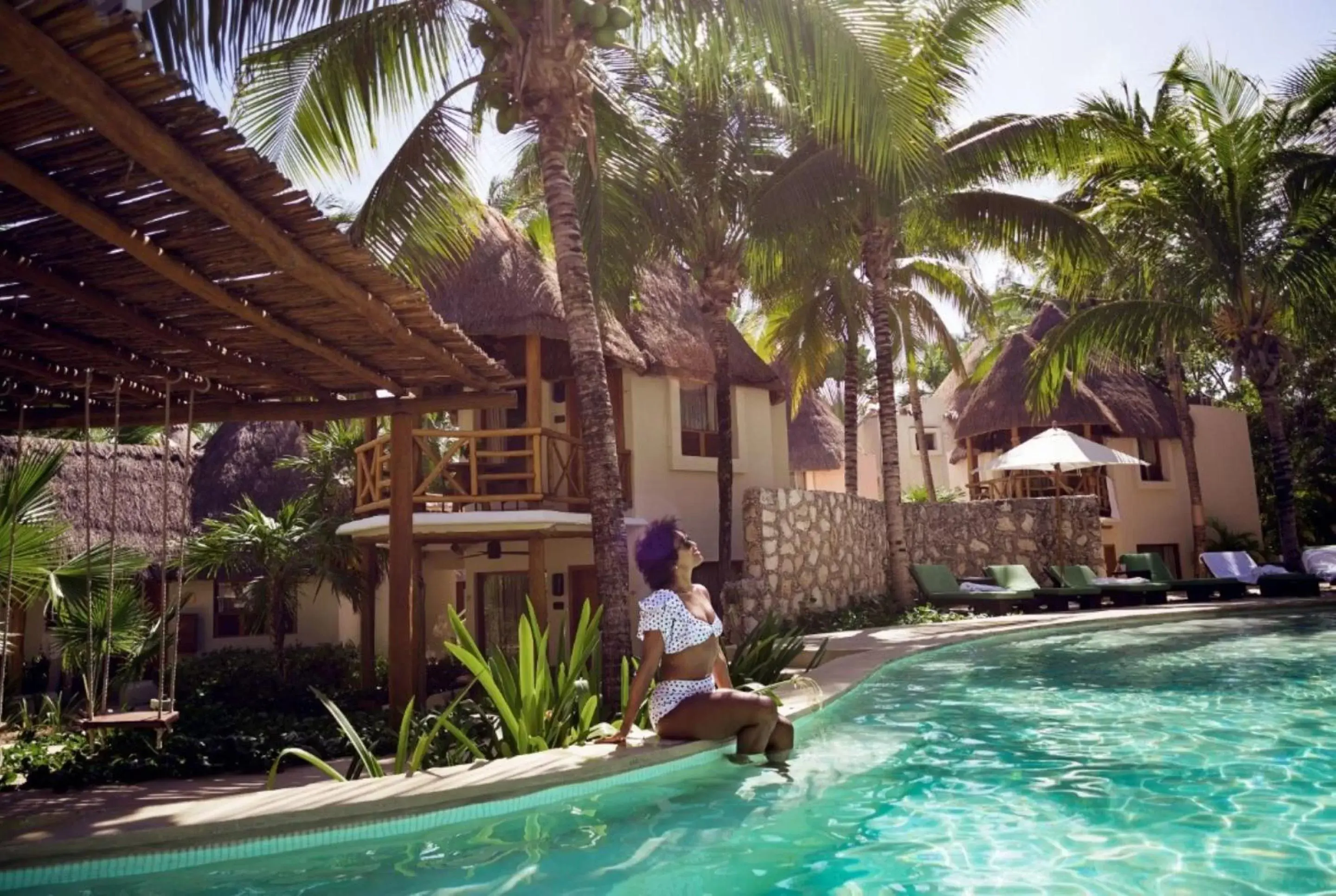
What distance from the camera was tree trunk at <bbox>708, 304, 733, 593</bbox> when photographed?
14797 mm

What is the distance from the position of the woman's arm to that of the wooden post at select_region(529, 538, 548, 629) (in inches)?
251

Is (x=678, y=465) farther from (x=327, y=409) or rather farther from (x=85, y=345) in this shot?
(x=85, y=345)

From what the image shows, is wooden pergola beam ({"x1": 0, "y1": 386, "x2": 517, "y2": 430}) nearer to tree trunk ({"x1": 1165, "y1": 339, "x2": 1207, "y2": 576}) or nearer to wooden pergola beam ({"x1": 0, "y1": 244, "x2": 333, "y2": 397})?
wooden pergola beam ({"x1": 0, "y1": 244, "x2": 333, "y2": 397})

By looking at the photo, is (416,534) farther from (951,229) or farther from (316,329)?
(951,229)

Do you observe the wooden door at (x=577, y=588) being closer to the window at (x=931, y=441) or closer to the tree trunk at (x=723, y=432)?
the tree trunk at (x=723, y=432)

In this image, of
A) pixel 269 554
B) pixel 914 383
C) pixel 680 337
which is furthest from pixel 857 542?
pixel 914 383

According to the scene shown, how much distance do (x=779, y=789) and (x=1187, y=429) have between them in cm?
2112

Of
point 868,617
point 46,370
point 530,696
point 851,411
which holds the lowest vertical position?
point 868,617

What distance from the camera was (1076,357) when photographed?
17.8 metres

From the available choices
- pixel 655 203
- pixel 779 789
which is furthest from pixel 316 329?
pixel 655 203

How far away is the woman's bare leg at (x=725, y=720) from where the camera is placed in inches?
220

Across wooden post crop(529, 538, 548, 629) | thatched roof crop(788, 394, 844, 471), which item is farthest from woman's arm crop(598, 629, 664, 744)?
thatched roof crop(788, 394, 844, 471)

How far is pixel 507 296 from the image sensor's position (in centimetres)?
1326

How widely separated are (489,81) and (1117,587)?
1380cm
